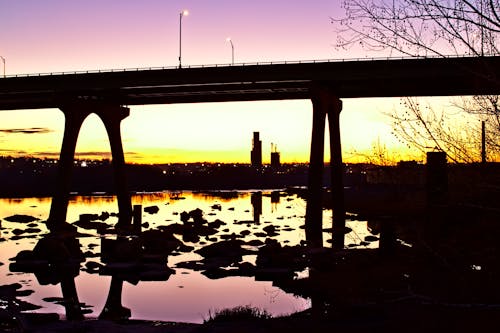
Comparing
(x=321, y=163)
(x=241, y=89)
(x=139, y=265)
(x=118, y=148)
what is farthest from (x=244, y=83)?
(x=139, y=265)

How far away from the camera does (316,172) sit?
5338 cm

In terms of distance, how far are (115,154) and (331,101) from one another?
24.1 m

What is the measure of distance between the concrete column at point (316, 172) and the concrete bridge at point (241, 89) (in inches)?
3.5

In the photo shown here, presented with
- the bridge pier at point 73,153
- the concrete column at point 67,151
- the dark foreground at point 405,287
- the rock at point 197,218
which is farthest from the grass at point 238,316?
the concrete column at point 67,151

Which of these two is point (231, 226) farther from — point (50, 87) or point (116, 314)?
point (116, 314)

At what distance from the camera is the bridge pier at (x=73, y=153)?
5831cm

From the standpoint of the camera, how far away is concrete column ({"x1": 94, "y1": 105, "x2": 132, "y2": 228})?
6290cm

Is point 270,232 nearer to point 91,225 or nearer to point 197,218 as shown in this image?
point 197,218

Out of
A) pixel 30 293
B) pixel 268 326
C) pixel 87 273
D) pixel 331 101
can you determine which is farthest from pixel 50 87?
pixel 268 326

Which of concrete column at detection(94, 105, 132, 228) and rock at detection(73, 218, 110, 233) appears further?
concrete column at detection(94, 105, 132, 228)

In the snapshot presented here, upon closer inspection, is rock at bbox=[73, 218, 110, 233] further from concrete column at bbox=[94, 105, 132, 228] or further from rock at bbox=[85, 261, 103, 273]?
rock at bbox=[85, 261, 103, 273]

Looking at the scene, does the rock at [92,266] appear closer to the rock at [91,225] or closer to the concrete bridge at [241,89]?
the concrete bridge at [241,89]

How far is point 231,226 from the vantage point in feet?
192

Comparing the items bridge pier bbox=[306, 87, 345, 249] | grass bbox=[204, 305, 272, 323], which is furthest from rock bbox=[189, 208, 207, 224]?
grass bbox=[204, 305, 272, 323]
